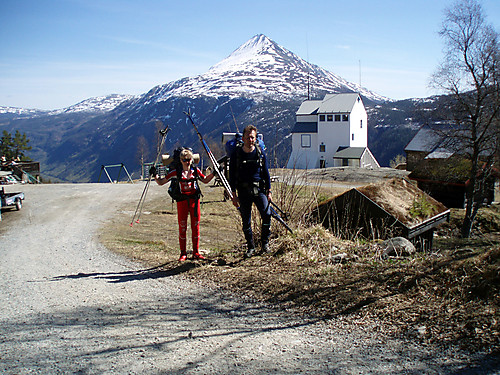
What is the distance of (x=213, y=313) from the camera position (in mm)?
4758

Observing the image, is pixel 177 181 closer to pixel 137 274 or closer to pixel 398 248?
pixel 137 274

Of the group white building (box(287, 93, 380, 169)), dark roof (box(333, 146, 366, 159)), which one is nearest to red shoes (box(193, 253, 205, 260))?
dark roof (box(333, 146, 366, 159))

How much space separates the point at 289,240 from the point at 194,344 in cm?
328

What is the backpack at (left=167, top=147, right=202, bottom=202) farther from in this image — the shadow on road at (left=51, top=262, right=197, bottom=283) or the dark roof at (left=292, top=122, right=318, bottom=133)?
the dark roof at (left=292, top=122, right=318, bottom=133)

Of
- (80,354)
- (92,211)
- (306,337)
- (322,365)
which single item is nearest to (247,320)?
(306,337)

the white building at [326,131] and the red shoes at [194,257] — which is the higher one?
the white building at [326,131]

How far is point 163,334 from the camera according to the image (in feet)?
13.7

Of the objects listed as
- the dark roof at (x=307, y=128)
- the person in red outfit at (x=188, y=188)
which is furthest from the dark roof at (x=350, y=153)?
the person in red outfit at (x=188, y=188)

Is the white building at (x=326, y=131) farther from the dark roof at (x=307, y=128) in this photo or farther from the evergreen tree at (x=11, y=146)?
the evergreen tree at (x=11, y=146)

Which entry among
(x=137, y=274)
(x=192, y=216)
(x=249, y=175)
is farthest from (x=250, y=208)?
(x=137, y=274)

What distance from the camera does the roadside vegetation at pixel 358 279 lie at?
12.9 feet

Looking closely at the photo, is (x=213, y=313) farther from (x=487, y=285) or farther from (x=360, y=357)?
(x=487, y=285)

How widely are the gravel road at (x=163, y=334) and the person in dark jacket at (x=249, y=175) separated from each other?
1.53 metres

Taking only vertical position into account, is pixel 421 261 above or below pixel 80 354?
above
